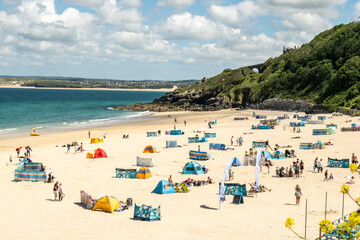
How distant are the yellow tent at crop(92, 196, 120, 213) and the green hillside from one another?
2242 inches

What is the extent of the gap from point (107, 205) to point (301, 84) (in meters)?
78.5

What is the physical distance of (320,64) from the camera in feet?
295

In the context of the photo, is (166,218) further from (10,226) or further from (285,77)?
(285,77)

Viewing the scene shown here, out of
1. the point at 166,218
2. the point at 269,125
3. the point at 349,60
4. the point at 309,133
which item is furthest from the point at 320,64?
the point at 166,218

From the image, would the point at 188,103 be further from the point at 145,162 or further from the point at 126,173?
the point at 126,173

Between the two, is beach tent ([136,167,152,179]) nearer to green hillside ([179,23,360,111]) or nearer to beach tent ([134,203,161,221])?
beach tent ([134,203,161,221])

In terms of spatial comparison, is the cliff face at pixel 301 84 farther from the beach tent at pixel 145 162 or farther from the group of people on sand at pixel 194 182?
the group of people on sand at pixel 194 182

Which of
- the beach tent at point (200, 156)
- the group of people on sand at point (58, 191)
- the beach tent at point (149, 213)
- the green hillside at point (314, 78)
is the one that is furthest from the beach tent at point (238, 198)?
the green hillside at point (314, 78)

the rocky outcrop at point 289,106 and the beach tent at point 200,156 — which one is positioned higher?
the rocky outcrop at point 289,106

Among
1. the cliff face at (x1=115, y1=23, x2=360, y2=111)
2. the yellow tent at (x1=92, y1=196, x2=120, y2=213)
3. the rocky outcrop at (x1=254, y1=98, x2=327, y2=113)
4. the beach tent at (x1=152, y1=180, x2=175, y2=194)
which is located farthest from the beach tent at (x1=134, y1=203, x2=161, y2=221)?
the rocky outcrop at (x1=254, y1=98, x2=327, y2=113)

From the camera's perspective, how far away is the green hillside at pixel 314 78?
76.7 metres

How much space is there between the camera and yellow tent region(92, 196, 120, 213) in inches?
737

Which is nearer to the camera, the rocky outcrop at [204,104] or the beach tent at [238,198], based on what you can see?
the beach tent at [238,198]

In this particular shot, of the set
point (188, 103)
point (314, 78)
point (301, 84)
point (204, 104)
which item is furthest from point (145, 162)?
point (188, 103)
